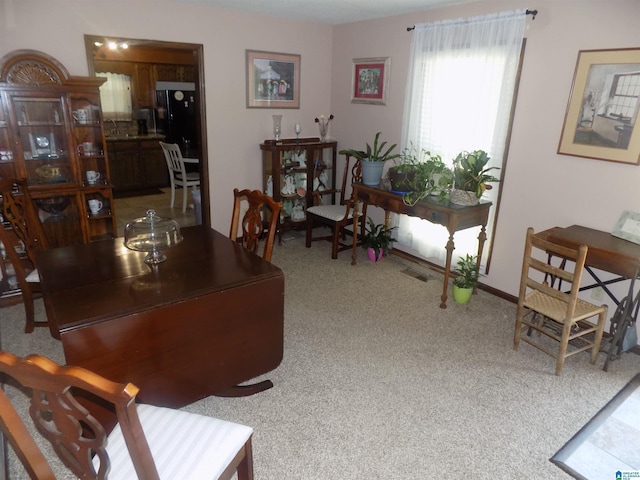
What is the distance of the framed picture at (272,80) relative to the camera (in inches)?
169

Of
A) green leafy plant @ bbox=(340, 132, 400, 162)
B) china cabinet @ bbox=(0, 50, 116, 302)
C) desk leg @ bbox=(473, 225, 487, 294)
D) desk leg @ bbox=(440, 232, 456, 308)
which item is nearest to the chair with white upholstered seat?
china cabinet @ bbox=(0, 50, 116, 302)

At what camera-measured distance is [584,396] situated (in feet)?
7.79

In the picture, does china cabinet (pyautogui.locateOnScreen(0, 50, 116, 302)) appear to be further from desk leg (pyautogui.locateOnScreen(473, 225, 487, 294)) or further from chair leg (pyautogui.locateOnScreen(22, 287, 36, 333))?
desk leg (pyautogui.locateOnScreen(473, 225, 487, 294))

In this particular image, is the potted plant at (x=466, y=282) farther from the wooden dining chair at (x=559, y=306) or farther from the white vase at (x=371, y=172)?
the white vase at (x=371, y=172)

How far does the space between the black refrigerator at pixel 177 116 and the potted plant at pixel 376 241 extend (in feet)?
12.5

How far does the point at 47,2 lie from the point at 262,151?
2148mm

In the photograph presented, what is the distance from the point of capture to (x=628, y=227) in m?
2.64

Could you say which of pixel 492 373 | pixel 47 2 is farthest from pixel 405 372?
pixel 47 2

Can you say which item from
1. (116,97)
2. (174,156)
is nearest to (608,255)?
(174,156)

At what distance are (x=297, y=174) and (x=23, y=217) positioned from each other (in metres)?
2.65

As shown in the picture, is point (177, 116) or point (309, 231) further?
point (177, 116)

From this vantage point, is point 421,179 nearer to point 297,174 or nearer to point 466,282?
point 466,282

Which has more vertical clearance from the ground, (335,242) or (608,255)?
(608,255)

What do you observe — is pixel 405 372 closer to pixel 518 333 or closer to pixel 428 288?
pixel 518 333
